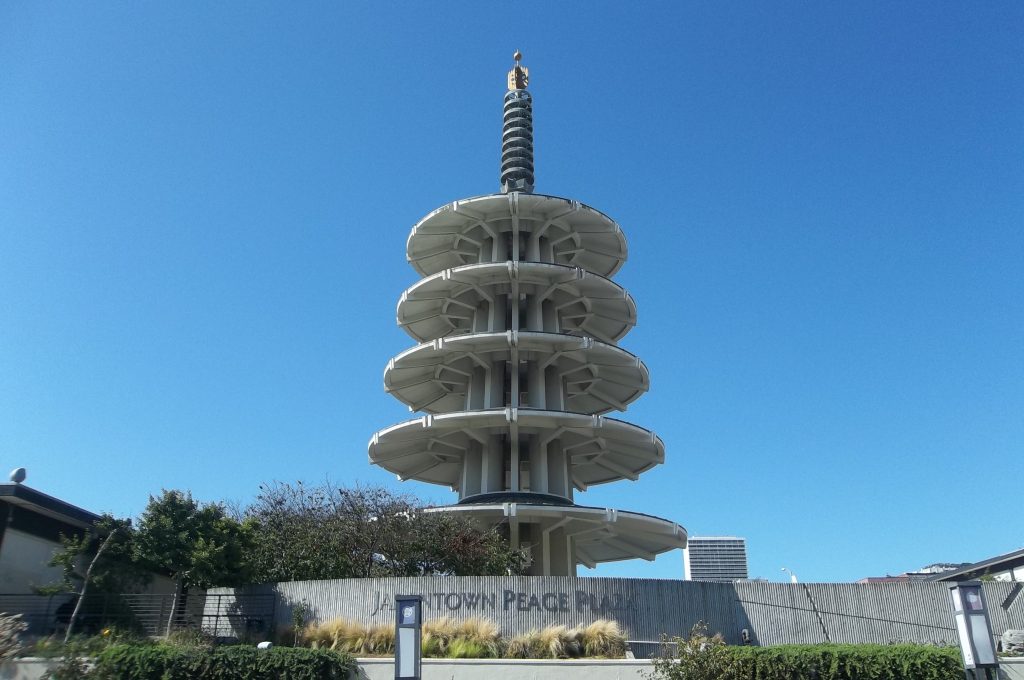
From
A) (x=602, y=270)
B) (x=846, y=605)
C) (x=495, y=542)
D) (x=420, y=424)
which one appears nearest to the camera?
(x=846, y=605)

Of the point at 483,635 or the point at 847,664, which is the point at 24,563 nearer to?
the point at 483,635

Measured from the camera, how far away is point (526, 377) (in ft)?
148

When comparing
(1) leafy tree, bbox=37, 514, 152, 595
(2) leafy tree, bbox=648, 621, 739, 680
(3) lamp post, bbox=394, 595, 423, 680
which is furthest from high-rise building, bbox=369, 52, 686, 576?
(3) lamp post, bbox=394, 595, 423, 680

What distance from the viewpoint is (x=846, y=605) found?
93.6ft

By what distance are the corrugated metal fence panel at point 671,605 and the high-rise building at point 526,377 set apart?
26.7 ft

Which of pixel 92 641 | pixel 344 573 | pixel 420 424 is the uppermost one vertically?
pixel 420 424

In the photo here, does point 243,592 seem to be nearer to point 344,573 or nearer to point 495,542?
point 344,573

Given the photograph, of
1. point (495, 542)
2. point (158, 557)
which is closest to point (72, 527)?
point (158, 557)

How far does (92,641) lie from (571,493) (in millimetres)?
23467

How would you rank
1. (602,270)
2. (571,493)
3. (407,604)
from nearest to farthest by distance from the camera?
(407,604)
(571,493)
(602,270)

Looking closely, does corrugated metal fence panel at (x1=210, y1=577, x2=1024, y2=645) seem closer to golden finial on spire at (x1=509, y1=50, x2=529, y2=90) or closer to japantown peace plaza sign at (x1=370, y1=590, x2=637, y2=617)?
japantown peace plaza sign at (x1=370, y1=590, x2=637, y2=617)

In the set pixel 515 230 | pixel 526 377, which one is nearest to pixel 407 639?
pixel 526 377

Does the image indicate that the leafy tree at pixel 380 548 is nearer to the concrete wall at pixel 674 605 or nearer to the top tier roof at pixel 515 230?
the concrete wall at pixel 674 605

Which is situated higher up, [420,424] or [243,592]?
[420,424]
